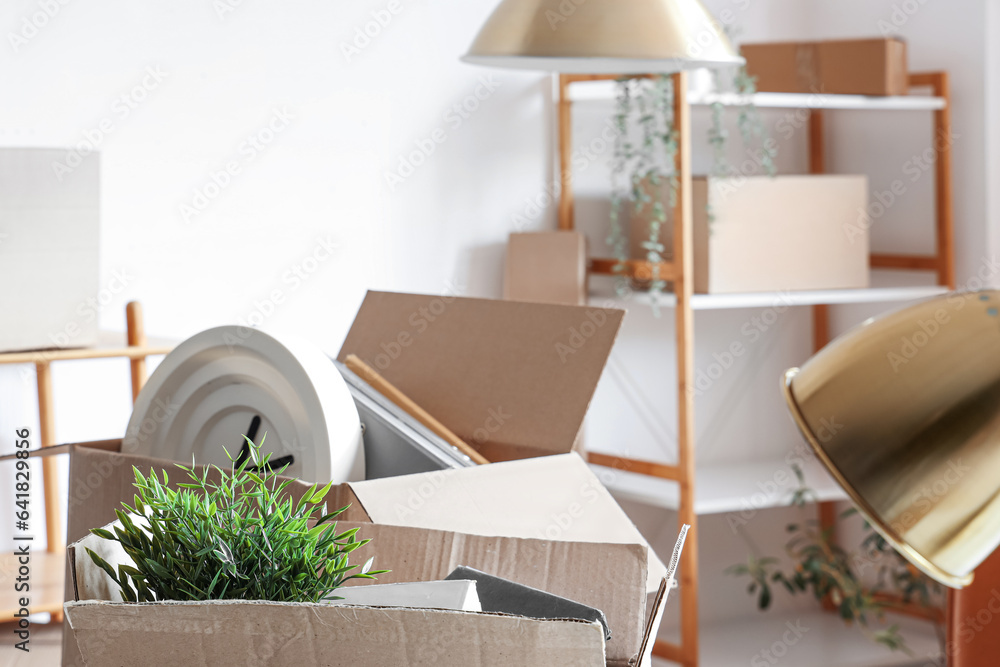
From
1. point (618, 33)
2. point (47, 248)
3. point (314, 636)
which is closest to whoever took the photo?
point (314, 636)

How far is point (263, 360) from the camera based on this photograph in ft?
3.14

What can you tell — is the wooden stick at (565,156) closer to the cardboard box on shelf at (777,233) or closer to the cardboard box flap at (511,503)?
the cardboard box on shelf at (777,233)

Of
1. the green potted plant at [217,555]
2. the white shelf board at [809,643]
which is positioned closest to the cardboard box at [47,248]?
the green potted plant at [217,555]

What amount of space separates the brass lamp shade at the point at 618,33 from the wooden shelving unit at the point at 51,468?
0.65 meters

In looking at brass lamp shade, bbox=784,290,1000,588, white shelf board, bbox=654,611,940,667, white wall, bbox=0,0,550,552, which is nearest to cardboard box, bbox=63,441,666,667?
brass lamp shade, bbox=784,290,1000,588

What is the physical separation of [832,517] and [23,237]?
79.8 inches

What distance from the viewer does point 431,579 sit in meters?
0.63

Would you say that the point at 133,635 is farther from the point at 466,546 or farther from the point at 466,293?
the point at 466,293

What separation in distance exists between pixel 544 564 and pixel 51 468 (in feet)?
3.98

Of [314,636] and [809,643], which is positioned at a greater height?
→ [314,636]

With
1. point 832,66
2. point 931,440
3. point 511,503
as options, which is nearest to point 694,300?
point 832,66

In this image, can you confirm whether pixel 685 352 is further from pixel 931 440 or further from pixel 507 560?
pixel 931 440

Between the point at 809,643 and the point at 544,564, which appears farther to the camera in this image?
the point at 809,643

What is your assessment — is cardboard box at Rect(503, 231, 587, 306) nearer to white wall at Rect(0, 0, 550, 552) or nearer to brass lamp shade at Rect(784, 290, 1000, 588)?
white wall at Rect(0, 0, 550, 552)
